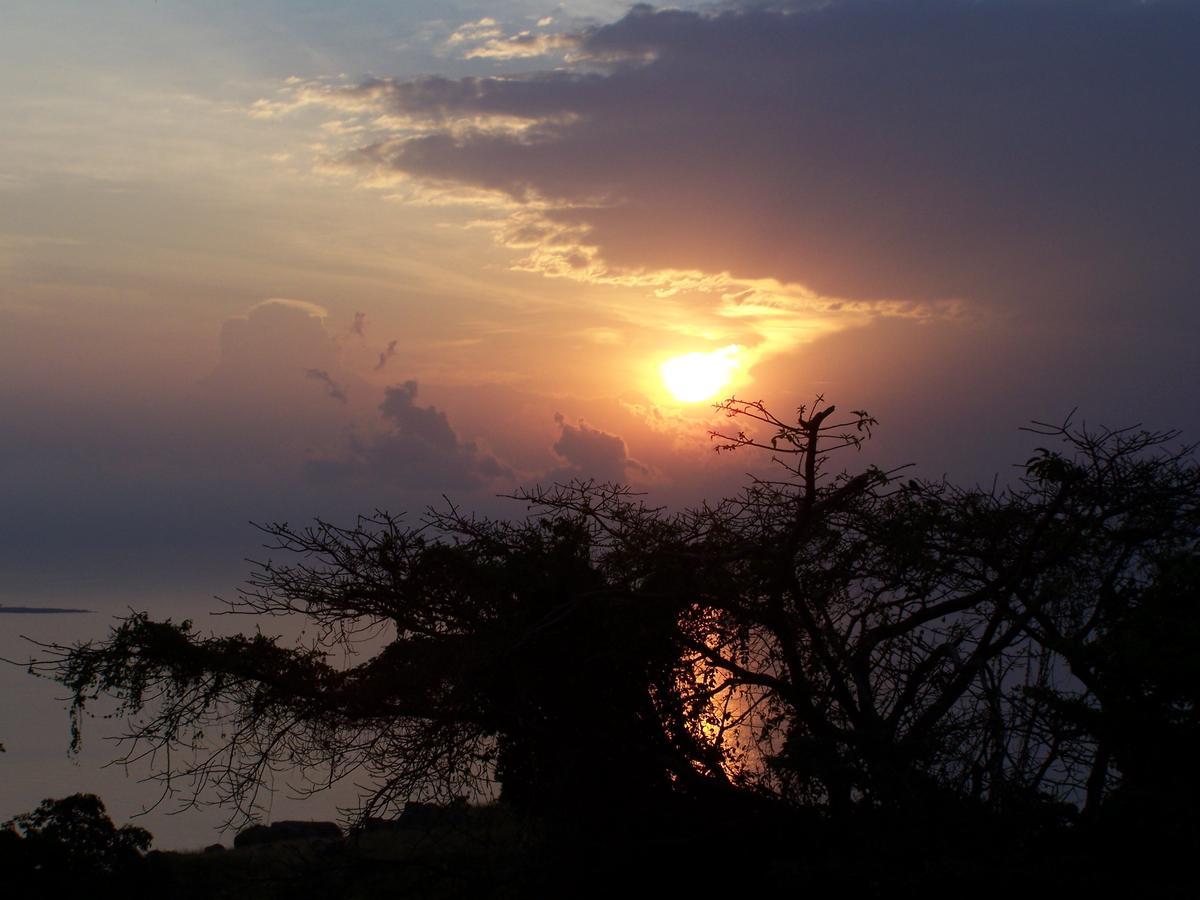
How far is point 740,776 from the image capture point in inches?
393

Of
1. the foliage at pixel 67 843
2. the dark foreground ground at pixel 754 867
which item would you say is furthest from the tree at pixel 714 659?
the foliage at pixel 67 843

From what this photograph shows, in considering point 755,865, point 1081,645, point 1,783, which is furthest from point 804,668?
point 1,783

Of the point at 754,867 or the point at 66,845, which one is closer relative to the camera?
the point at 754,867

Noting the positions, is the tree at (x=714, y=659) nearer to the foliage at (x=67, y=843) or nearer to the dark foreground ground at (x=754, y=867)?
the dark foreground ground at (x=754, y=867)

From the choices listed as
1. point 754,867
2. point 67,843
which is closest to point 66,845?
point 67,843

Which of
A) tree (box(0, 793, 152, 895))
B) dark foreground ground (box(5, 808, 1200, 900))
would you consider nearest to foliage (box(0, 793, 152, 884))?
tree (box(0, 793, 152, 895))

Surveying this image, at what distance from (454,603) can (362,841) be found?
23.4ft

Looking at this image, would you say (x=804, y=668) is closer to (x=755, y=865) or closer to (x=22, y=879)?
(x=755, y=865)

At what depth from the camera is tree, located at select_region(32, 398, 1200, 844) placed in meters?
8.80

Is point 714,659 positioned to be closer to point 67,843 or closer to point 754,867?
point 754,867

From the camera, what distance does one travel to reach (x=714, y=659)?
31.9ft

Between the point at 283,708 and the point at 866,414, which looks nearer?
the point at 866,414

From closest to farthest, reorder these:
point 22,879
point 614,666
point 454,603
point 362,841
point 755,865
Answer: point 755,865
point 614,666
point 454,603
point 22,879
point 362,841

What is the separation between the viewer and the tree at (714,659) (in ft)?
28.9
